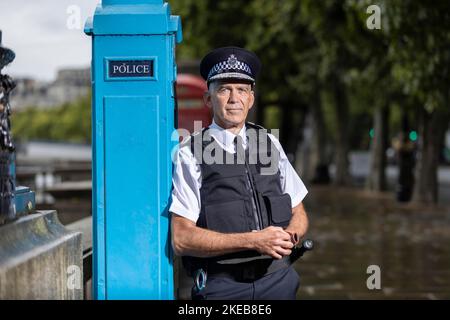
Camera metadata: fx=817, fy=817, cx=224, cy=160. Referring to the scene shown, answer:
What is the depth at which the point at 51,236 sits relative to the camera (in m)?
3.66

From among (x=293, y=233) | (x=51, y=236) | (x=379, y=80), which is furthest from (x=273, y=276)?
(x=379, y=80)

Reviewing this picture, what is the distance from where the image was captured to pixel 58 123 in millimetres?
134250

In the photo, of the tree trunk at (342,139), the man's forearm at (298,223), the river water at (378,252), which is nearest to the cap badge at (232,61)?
the man's forearm at (298,223)

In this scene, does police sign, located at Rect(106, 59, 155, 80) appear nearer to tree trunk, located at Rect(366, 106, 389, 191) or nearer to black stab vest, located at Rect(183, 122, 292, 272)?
black stab vest, located at Rect(183, 122, 292, 272)

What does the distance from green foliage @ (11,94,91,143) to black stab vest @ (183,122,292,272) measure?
367 feet

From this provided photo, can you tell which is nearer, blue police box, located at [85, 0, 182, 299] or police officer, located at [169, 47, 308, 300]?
police officer, located at [169, 47, 308, 300]

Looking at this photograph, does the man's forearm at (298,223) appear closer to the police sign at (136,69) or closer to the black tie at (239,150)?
the black tie at (239,150)

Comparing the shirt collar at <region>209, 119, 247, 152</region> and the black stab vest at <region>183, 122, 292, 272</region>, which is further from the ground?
the shirt collar at <region>209, 119, 247, 152</region>

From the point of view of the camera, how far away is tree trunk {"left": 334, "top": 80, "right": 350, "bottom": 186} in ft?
94.1

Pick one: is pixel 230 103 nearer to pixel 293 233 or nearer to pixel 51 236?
pixel 293 233

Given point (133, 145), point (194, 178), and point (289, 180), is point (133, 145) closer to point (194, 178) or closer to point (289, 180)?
point (194, 178)

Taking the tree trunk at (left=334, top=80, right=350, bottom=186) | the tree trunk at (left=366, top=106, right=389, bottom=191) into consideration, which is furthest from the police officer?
the tree trunk at (left=334, top=80, right=350, bottom=186)

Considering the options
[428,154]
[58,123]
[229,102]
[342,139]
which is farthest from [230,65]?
[58,123]

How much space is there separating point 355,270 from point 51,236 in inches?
255
